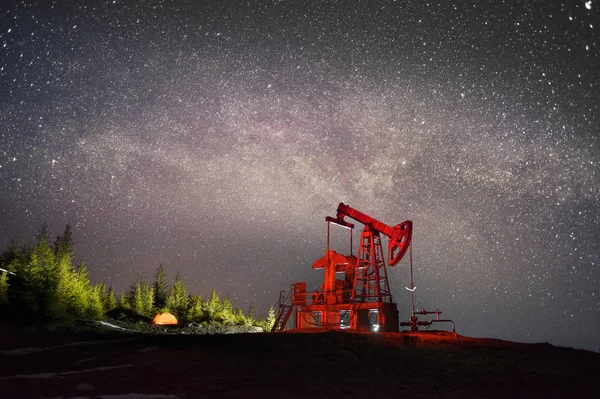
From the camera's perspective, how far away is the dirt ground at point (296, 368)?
1091cm

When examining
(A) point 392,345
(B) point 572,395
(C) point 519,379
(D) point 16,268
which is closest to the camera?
(B) point 572,395

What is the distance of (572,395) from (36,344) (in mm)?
19815

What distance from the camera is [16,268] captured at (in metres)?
41.5

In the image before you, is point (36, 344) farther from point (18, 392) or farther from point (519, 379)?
point (519, 379)

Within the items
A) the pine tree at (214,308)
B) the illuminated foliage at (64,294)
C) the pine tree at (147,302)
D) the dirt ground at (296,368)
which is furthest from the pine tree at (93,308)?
the dirt ground at (296,368)

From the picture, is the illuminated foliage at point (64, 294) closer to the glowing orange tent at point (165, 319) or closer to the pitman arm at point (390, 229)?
the glowing orange tent at point (165, 319)

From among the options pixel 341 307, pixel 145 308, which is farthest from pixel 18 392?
pixel 145 308

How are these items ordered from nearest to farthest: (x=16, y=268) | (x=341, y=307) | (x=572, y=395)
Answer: (x=572, y=395) → (x=341, y=307) → (x=16, y=268)

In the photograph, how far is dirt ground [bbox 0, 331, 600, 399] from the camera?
10914 mm

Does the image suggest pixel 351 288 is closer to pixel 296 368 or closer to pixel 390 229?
pixel 390 229

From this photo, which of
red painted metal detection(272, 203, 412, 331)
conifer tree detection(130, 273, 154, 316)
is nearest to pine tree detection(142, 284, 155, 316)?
conifer tree detection(130, 273, 154, 316)

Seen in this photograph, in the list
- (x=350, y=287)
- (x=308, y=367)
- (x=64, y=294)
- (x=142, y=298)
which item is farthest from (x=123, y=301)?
(x=308, y=367)

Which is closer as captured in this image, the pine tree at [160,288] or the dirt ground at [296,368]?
the dirt ground at [296,368]

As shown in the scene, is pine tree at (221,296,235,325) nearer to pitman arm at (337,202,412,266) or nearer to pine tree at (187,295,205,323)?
pine tree at (187,295,205,323)
